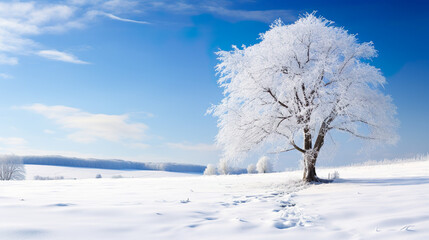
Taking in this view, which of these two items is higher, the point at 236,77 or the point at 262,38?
the point at 262,38

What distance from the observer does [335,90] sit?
15617 millimetres

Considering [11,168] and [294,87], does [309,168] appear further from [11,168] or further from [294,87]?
[11,168]

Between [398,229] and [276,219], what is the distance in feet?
7.95

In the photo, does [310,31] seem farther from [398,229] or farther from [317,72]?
[398,229]

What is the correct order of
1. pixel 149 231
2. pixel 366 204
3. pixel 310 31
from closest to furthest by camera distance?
pixel 149 231
pixel 366 204
pixel 310 31

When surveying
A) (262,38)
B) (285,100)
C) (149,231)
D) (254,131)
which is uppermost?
(262,38)

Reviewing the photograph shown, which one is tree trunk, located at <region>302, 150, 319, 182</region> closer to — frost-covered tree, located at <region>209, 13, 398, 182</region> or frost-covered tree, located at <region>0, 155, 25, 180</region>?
frost-covered tree, located at <region>209, 13, 398, 182</region>

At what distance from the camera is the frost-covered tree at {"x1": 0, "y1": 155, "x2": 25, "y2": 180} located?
5672 cm

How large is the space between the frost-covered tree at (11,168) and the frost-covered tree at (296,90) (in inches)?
2173

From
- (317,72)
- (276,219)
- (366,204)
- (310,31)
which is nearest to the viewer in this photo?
(276,219)

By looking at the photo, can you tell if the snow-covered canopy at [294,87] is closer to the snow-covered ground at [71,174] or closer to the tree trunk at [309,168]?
the tree trunk at [309,168]

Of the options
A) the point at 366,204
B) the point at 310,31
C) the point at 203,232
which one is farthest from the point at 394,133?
the point at 203,232

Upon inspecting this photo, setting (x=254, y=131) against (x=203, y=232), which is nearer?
(x=203, y=232)

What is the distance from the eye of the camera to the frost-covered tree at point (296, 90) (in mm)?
16094
